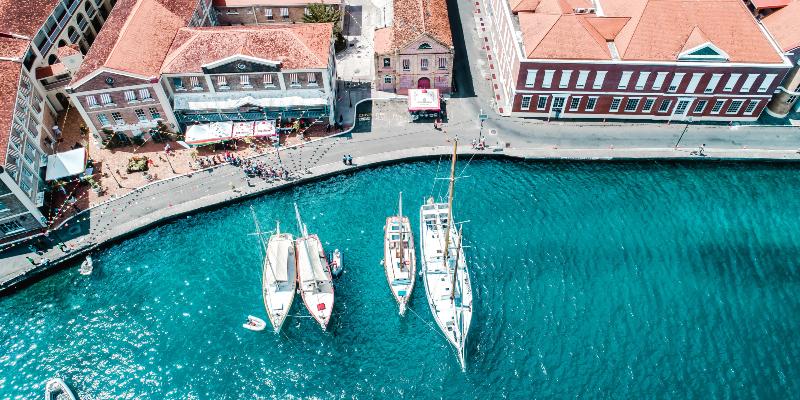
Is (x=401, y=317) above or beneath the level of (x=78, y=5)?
beneath

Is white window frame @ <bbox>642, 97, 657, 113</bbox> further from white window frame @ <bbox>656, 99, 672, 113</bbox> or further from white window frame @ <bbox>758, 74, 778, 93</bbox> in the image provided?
white window frame @ <bbox>758, 74, 778, 93</bbox>

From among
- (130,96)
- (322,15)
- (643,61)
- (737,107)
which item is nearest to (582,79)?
(643,61)

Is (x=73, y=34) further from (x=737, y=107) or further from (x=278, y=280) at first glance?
(x=737, y=107)

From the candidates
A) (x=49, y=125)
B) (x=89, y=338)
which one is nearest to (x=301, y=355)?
(x=89, y=338)

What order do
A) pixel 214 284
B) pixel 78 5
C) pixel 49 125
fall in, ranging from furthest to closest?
pixel 78 5 < pixel 49 125 < pixel 214 284

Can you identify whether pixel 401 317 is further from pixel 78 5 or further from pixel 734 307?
pixel 78 5

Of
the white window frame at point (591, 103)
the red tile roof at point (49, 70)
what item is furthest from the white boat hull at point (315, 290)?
the red tile roof at point (49, 70)
